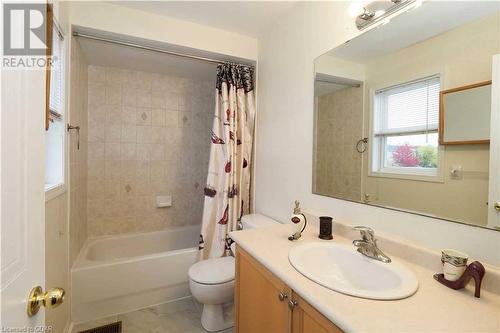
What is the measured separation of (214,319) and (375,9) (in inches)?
85.5

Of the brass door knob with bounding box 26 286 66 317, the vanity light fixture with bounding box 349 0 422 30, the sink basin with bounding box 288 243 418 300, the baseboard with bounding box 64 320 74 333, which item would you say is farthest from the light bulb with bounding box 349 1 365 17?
the baseboard with bounding box 64 320 74 333

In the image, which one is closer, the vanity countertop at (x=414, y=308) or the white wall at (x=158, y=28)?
the vanity countertop at (x=414, y=308)

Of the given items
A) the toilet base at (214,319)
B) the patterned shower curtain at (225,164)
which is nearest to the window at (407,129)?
the patterned shower curtain at (225,164)

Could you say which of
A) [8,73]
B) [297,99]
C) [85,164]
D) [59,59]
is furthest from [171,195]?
[8,73]

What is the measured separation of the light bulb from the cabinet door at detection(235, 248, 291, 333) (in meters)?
1.37

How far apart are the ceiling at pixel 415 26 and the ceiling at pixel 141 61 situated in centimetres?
149

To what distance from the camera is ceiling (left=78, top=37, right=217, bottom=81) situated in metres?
2.01

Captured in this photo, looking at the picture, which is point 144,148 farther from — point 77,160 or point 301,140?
point 301,140

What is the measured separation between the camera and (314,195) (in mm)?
1589

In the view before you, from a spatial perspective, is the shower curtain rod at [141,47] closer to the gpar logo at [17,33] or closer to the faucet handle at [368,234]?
the gpar logo at [17,33]

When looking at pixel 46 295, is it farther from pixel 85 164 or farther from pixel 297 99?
pixel 85 164

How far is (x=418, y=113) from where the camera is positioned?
1.05m

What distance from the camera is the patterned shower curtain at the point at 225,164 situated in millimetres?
2135

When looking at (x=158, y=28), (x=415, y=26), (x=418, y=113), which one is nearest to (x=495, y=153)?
(x=418, y=113)
